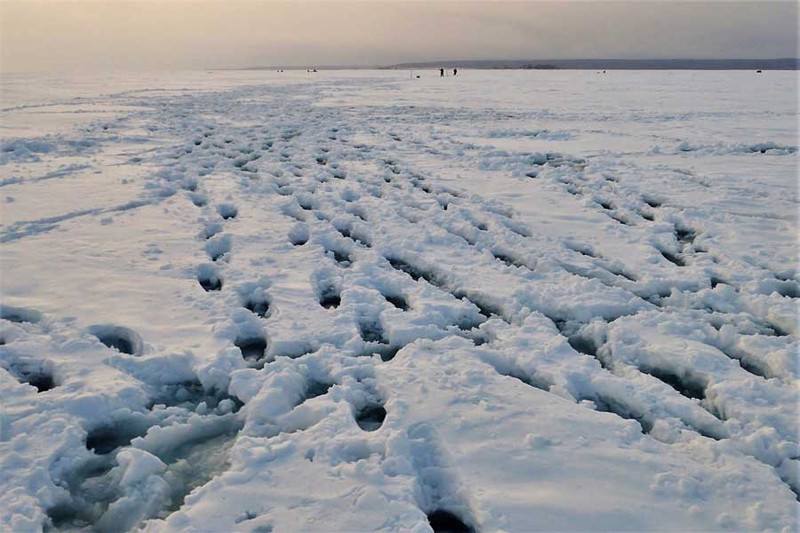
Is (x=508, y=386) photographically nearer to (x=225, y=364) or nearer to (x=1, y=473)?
(x=225, y=364)

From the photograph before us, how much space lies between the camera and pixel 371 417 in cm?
289

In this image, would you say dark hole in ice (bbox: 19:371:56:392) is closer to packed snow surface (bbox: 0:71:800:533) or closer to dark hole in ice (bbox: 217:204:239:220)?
packed snow surface (bbox: 0:71:800:533)

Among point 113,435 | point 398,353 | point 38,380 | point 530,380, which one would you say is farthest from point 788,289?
point 38,380

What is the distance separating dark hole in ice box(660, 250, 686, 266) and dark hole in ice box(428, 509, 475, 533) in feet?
11.6

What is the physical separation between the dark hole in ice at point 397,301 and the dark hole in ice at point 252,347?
3.48 ft

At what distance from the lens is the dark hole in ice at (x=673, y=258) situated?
482 centimetres

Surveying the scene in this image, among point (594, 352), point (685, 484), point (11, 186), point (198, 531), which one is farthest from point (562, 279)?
point (11, 186)

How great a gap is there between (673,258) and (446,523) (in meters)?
3.76

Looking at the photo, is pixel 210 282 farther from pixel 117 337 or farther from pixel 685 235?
pixel 685 235

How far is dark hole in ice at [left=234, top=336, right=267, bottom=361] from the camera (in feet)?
11.4

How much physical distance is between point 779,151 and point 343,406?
402 inches

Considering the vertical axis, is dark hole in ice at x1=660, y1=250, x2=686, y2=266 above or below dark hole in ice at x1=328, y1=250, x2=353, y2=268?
below

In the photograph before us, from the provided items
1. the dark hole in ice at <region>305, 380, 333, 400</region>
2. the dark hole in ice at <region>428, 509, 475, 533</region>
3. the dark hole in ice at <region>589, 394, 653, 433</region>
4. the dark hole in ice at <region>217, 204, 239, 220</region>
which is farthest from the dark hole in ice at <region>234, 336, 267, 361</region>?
the dark hole in ice at <region>217, 204, 239, 220</region>

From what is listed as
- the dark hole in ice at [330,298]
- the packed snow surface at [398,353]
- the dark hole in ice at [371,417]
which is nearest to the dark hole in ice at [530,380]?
the packed snow surface at [398,353]
